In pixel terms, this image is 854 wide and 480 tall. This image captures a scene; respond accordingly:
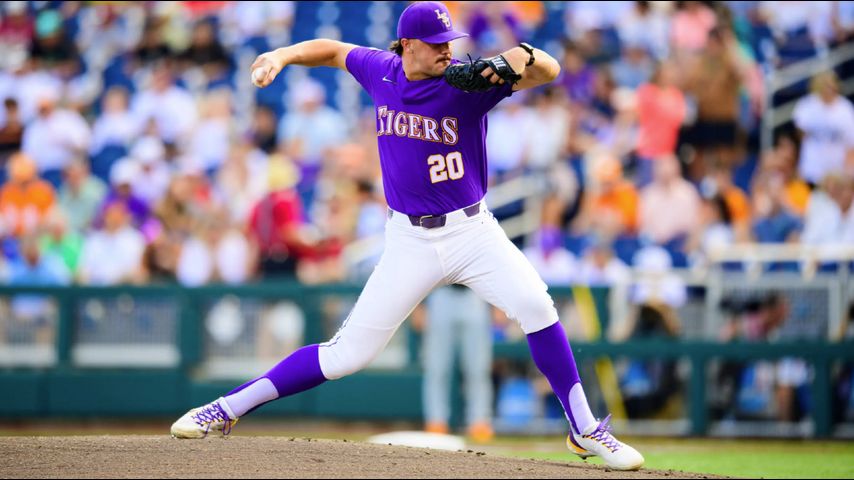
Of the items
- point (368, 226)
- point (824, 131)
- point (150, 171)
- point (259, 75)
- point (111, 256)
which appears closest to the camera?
point (259, 75)

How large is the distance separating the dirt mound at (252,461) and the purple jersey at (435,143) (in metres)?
1.11

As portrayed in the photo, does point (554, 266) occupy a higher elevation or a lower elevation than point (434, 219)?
higher

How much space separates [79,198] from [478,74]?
8755 millimetres

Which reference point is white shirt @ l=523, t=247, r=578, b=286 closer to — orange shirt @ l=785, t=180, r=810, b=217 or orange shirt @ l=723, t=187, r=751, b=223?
orange shirt @ l=723, t=187, r=751, b=223

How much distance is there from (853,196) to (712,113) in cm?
189

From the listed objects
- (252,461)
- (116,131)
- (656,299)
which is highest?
(116,131)

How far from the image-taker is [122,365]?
11016 millimetres

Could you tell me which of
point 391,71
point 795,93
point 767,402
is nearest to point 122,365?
point 767,402

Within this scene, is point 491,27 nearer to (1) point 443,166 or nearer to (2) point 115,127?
(2) point 115,127

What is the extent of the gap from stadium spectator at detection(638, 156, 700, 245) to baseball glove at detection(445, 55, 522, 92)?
20.9ft

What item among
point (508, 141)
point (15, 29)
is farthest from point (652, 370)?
point (15, 29)

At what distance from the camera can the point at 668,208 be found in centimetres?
1132

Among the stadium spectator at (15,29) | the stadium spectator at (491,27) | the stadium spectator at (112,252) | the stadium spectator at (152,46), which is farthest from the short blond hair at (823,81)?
the stadium spectator at (15,29)

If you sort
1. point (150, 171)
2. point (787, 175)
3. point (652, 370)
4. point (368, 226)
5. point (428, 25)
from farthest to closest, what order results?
point (150, 171)
point (368, 226)
point (787, 175)
point (652, 370)
point (428, 25)
